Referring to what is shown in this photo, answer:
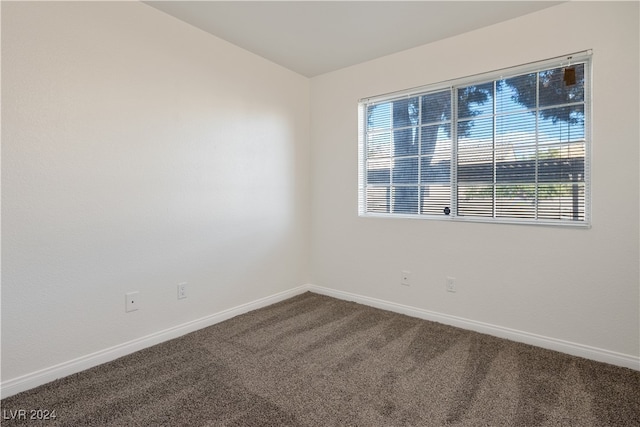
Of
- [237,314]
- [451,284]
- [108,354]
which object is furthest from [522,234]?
[108,354]

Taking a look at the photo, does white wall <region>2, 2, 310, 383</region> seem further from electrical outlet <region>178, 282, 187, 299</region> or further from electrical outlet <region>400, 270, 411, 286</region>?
electrical outlet <region>400, 270, 411, 286</region>

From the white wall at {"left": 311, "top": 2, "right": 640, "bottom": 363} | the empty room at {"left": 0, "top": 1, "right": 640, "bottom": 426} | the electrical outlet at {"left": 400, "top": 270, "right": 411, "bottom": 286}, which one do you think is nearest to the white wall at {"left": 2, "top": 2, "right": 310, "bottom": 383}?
the empty room at {"left": 0, "top": 1, "right": 640, "bottom": 426}

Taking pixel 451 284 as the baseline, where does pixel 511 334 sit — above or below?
below

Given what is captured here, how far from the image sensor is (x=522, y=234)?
2.43 metres

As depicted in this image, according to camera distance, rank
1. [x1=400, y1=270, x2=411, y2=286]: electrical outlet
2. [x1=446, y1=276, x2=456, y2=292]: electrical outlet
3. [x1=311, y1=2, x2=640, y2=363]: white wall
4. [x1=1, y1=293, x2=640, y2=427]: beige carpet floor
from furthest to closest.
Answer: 1. [x1=400, y1=270, x2=411, y2=286]: electrical outlet
2. [x1=446, y1=276, x2=456, y2=292]: electrical outlet
3. [x1=311, y1=2, x2=640, y2=363]: white wall
4. [x1=1, y1=293, x2=640, y2=427]: beige carpet floor

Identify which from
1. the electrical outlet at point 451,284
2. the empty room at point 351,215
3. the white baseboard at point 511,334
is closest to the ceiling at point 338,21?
the empty room at point 351,215

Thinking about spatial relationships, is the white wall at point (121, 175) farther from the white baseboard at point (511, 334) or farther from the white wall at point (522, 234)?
the white baseboard at point (511, 334)

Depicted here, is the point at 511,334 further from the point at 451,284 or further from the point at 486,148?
the point at 486,148

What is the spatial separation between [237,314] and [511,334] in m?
2.26

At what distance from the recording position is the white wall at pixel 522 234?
81.6 inches

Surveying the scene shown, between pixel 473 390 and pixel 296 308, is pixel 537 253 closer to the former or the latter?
pixel 473 390

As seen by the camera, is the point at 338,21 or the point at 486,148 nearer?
the point at 338,21

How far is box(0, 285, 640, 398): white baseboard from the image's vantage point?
1876mm

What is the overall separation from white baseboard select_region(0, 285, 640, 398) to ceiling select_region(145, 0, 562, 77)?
2347 millimetres
